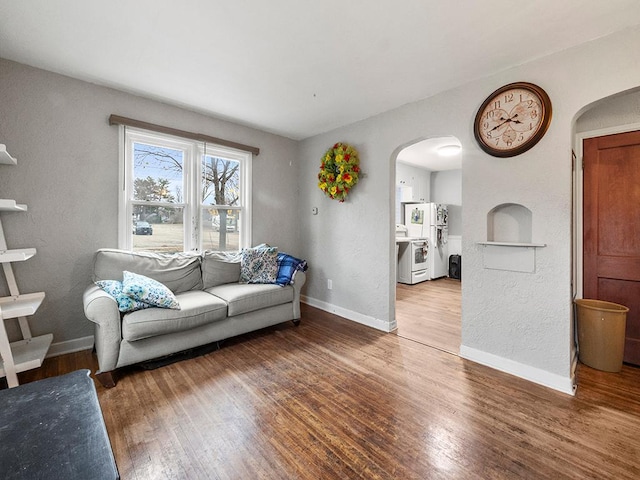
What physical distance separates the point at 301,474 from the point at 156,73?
3.07 m

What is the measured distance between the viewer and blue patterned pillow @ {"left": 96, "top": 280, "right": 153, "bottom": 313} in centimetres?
212

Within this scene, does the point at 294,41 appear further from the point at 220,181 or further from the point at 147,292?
the point at 147,292

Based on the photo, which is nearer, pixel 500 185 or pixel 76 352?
pixel 500 185

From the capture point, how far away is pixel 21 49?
2107 mm

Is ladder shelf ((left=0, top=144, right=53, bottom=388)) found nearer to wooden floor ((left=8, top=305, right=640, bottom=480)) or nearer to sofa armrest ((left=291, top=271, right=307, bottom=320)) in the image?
wooden floor ((left=8, top=305, right=640, bottom=480))

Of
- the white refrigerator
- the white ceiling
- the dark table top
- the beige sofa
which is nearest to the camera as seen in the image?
the dark table top

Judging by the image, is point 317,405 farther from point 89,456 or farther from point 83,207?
point 83,207

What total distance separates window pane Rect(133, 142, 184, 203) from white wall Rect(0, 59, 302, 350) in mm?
219

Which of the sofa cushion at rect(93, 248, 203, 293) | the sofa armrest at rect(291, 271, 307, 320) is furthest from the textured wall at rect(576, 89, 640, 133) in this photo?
the sofa cushion at rect(93, 248, 203, 293)

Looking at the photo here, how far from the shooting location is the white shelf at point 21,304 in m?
1.86

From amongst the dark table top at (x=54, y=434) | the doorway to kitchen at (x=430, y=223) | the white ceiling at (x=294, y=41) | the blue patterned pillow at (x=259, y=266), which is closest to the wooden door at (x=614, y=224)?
the white ceiling at (x=294, y=41)

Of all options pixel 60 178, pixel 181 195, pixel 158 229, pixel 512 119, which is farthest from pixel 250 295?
pixel 512 119

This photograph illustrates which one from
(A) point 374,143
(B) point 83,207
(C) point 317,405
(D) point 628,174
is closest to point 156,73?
(B) point 83,207

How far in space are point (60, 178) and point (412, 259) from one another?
5.15m
